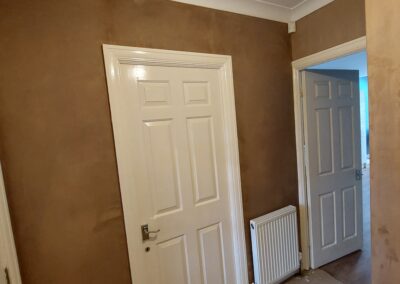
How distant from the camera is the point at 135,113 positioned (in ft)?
4.68

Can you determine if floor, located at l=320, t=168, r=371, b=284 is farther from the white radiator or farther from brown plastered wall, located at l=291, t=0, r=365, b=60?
brown plastered wall, located at l=291, t=0, r=365, b=60

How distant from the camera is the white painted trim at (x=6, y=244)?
1.01 metres

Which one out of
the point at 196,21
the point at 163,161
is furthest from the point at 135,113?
the point at 196,21

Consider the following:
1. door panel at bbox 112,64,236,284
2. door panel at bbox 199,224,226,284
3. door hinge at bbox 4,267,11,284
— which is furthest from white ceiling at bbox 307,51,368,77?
door hinge at bbox 4,267,11,284

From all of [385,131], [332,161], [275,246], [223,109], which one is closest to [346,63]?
[332,161]

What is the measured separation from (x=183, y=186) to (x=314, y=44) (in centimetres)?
163

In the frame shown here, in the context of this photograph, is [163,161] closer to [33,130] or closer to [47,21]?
[33,130]

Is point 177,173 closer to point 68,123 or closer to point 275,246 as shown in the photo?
point 68,123

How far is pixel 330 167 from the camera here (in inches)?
90.0

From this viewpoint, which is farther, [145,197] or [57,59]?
[145,197]

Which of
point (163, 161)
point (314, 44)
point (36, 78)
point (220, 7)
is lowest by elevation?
point (163, 161)

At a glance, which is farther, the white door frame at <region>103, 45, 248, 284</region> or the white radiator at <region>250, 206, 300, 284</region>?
the white radiator at <region>250, 206, 300, 284</region>

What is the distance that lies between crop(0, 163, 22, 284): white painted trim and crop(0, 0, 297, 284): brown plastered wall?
0.26 feet

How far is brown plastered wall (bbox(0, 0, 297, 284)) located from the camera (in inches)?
44.3
